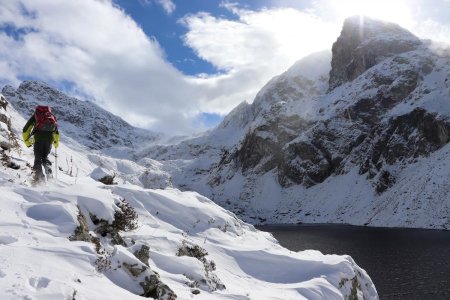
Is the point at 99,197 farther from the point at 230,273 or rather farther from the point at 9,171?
the point at 230,273

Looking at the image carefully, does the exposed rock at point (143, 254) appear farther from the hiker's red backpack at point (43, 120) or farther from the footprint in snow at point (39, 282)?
the hiker's red backpack at point (43, 120)

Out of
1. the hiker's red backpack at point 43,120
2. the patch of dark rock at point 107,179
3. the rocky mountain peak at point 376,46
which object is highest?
the rocky mountain peak at point 376,46

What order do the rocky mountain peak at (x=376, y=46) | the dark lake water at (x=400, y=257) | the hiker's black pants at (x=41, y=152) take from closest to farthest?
the hiker's black pants at (x=41, y=152), the dark lake water at (x=400, y=257), the rocky mountain peak at (x=376, y=46)

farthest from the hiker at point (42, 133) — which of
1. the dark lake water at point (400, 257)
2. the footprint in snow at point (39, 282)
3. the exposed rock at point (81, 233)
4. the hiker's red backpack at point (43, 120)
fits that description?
the dark lake water at point (400, 257)

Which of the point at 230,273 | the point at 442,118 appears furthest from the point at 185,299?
the point at 442,118

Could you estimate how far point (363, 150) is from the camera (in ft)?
482

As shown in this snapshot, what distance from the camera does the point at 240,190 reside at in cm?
17588

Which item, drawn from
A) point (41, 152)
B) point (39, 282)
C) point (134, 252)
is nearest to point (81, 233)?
point (134, 252)

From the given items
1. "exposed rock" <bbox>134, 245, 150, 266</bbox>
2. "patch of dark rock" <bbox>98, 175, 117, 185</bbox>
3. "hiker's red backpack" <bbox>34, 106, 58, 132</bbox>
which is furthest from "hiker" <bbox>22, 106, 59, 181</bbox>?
"exposed rock" <bbox>134, 245, 150, 266</bbox>

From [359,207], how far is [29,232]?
12390cm

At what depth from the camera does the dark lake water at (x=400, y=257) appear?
3881 centimetres

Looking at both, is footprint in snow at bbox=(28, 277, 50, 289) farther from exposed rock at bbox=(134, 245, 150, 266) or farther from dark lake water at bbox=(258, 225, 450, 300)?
dark lake water at bbox=(258, 225, 450, 300)

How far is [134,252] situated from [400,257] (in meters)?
51.2

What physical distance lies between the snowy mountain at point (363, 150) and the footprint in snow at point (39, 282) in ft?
316
